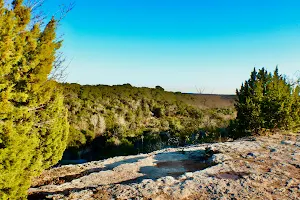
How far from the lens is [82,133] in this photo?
26266mm

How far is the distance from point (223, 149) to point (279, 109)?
224 inches

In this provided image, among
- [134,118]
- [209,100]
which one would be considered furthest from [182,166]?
[209,100]

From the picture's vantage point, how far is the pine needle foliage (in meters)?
13.4

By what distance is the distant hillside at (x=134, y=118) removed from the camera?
2389cm

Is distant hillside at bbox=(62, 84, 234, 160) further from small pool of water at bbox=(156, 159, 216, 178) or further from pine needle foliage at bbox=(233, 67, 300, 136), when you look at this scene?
small pool of water at bbox=(156, 159, 216, 178)

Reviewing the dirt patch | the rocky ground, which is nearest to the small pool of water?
the rocky ground

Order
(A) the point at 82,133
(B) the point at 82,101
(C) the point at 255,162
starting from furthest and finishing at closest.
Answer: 1. (B) the point at 82,101
2. (A) the point at 82,133
3. (C) the point at 255,162

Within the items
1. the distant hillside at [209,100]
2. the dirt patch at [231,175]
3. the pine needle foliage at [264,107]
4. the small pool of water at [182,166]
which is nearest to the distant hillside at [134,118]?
the distant hillside at [209,100]

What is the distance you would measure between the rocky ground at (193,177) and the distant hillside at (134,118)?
9.32 meters

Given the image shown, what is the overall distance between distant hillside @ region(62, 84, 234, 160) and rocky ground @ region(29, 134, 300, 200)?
932cm

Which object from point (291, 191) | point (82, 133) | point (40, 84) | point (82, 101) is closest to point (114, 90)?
point (82, 101)

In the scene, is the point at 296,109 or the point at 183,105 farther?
the point at 183,105

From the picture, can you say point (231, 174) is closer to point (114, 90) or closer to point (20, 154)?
point (20, 154)

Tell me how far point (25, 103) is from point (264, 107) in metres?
11.9
